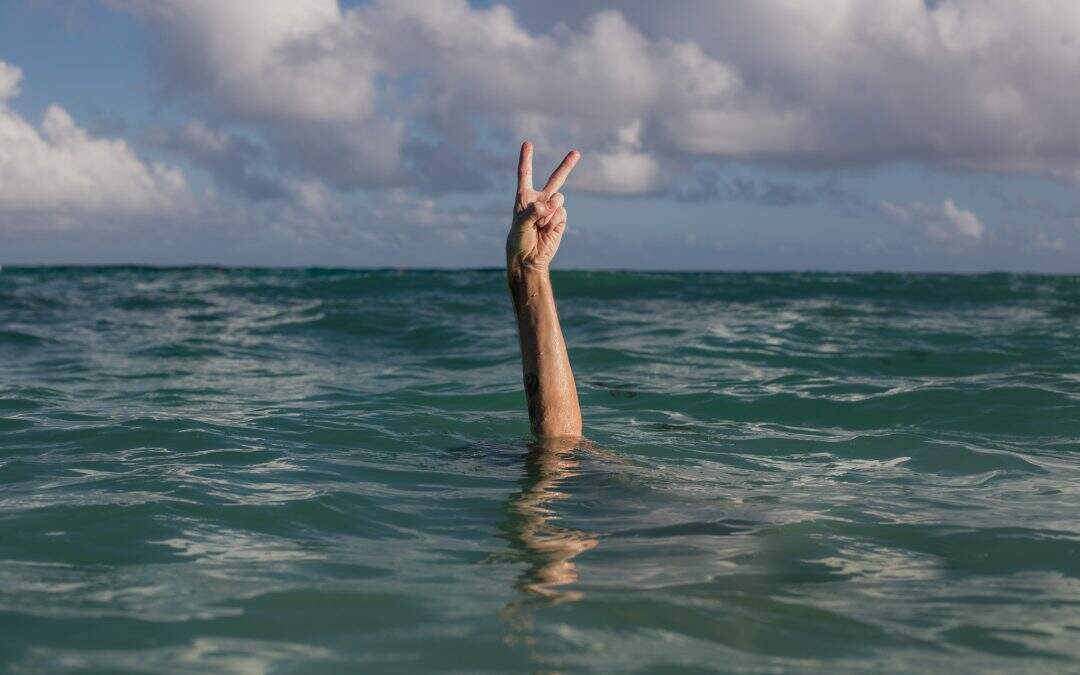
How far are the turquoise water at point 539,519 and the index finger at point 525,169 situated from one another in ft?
4.51

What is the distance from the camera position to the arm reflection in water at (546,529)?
3158 mm

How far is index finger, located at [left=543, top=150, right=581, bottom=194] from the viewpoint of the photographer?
5.02 m

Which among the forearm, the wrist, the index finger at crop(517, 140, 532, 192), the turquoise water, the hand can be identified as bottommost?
the turquoise water

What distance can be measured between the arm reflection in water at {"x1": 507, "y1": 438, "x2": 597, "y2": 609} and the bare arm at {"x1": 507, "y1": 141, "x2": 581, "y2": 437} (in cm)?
22

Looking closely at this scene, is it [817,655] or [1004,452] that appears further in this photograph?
[1004,452]

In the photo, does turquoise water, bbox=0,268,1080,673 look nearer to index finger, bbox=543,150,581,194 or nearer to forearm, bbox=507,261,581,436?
forearm, bbox=507,261,581,436

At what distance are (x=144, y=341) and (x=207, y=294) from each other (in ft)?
37.9

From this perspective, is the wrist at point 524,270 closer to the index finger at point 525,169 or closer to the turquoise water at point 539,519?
the index finger at point 525,169

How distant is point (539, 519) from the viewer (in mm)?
4008

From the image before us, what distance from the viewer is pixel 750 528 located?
3.88m

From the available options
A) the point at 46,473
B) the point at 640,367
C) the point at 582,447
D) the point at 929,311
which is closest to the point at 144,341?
the point at 640,367

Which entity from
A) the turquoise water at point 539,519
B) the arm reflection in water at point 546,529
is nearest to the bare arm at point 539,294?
the arm reflection in water at point 546,529

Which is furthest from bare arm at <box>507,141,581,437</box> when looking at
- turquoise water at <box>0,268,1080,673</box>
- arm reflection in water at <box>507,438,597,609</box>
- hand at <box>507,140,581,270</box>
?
turquoise water at <box>0,268,1080,673</box>

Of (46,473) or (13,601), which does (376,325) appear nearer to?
(46,473)
